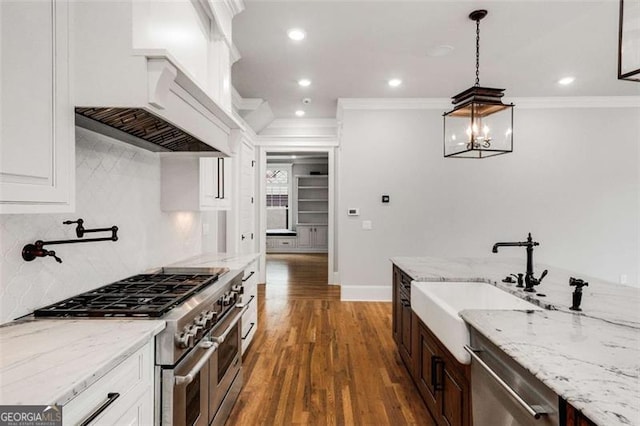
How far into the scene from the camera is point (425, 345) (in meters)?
2.26

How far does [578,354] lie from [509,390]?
0.24 m

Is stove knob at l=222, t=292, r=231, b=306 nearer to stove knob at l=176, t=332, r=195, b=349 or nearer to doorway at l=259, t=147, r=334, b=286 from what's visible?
stove knob at l=176, t=332, r=195, b=349

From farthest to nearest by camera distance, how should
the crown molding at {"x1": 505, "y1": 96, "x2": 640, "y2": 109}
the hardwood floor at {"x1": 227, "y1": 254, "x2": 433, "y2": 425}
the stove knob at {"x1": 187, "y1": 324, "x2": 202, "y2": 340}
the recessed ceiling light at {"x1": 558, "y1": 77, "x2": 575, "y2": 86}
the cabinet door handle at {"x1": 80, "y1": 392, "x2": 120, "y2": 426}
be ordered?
1. the crown molding at {"x1": 505, "y1": 96, "x2": 640, "y2": 109}
2. the recessed ceiling light at {"x1": 558, "y1": 77, "x2": 575, "y2": 86}
3. the hardwood floor at {"x1": 227, "y1": 254, "x2": 433, "y2": 425}
4. the stove knob at {"x1": 187, "y1": 324, "x2": 202, "y2": 340}
5. the cabinet door handle at {"x1": 80, "y1": 392, "x2": 120, "y2": 426}

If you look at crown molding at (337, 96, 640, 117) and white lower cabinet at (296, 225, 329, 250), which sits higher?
crown molding at (337, 96, 640, 117)

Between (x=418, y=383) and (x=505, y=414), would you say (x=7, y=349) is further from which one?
(x=418, y=383)

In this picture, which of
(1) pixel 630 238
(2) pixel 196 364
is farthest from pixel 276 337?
(1) pixel 630 238

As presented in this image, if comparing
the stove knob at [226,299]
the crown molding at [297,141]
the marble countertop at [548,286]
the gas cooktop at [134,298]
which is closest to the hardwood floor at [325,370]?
the stove knob at [226,299]

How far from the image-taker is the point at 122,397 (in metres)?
1.11

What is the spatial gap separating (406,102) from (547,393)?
457cm

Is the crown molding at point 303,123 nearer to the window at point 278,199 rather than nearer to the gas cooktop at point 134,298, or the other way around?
the gas cooktop at point 134,298

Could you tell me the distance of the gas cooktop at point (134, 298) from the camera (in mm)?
1367

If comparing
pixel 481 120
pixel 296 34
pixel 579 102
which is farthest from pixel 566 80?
pixel 296 34

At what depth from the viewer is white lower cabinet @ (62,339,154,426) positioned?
0.91 metres

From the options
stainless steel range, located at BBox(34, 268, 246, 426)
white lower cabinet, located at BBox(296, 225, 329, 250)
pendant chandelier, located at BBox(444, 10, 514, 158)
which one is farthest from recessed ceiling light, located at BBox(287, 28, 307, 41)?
white lower cabinet, located at BBox(296, 225, 329, 250)
